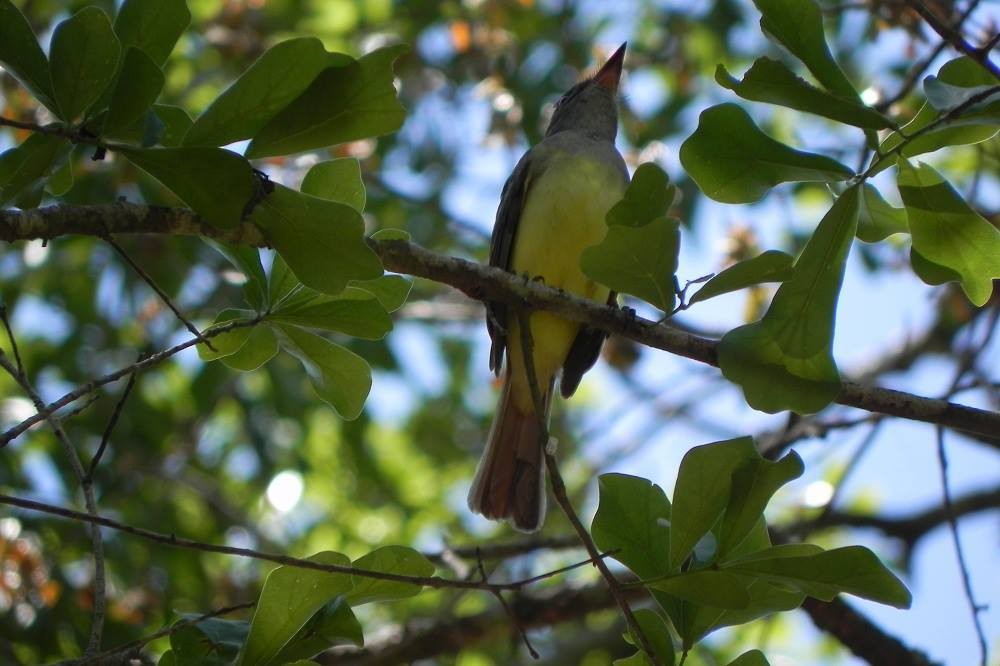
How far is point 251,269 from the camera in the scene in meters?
2.75

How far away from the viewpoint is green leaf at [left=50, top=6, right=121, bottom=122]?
2.26m

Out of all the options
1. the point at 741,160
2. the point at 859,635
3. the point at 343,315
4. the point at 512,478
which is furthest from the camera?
the point at 512,478

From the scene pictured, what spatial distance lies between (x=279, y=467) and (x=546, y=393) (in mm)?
2189

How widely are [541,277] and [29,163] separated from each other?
245 centimetres

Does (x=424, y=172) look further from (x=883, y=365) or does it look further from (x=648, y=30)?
(x=883, y=365)

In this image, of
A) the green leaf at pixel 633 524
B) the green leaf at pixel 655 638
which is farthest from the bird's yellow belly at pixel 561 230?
the green leaf at pixel 655 638

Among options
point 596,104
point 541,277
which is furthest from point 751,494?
point 596,104

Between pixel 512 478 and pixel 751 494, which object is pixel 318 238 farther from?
pixel 512 478

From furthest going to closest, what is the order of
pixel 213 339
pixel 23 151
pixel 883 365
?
pixel 883 365, pixel 213 339, pixel 23 151

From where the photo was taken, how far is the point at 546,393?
5.06 m

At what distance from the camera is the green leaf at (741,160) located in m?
2.54

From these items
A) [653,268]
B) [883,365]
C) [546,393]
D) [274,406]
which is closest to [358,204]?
[653,268]

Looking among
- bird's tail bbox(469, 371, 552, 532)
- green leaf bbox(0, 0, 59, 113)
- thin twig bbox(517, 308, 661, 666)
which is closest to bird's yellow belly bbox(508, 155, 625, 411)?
bird's tail bbox(469, 371, 552, 532)

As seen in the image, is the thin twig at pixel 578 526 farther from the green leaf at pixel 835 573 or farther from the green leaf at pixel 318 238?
the green leaf at pixel 318 238
